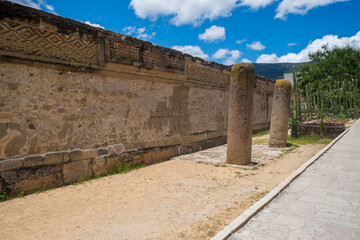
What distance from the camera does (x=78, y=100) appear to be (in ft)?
16.5

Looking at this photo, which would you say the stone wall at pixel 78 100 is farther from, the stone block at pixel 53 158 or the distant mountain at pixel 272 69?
the distant mountain at pixel 272 69

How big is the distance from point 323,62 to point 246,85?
28208 mm

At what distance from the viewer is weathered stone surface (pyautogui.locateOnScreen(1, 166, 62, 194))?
4.04 meters

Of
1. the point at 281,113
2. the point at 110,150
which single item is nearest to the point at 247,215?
the point at 110,150

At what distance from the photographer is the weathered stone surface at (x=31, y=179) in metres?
4.04

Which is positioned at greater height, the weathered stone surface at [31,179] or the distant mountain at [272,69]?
the distant mountain at [272,69]

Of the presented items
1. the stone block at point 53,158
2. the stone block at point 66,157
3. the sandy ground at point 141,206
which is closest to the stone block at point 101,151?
the sandy ground at point 141,206

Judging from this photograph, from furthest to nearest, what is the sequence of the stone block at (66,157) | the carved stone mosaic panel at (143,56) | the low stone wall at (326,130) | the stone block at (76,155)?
the low stone wall at (326,130) → the carved stone mosaic panel at (143,56) → the stone block at (76,155) → the stone block at (66,157)

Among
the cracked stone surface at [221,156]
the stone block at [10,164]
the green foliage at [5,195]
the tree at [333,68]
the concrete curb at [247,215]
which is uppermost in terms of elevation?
the tree at [333,68]

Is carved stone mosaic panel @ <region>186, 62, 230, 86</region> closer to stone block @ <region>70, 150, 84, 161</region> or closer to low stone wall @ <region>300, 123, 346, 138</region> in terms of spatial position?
stone block @ <region>70, 150, 84, 161</region>

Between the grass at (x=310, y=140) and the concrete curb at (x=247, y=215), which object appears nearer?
the concrete curb at (x=247, y=215)

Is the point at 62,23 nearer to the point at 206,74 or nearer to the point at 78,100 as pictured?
the point at 78,100

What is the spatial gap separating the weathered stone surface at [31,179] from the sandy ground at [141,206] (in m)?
0.20

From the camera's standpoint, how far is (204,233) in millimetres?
2902
